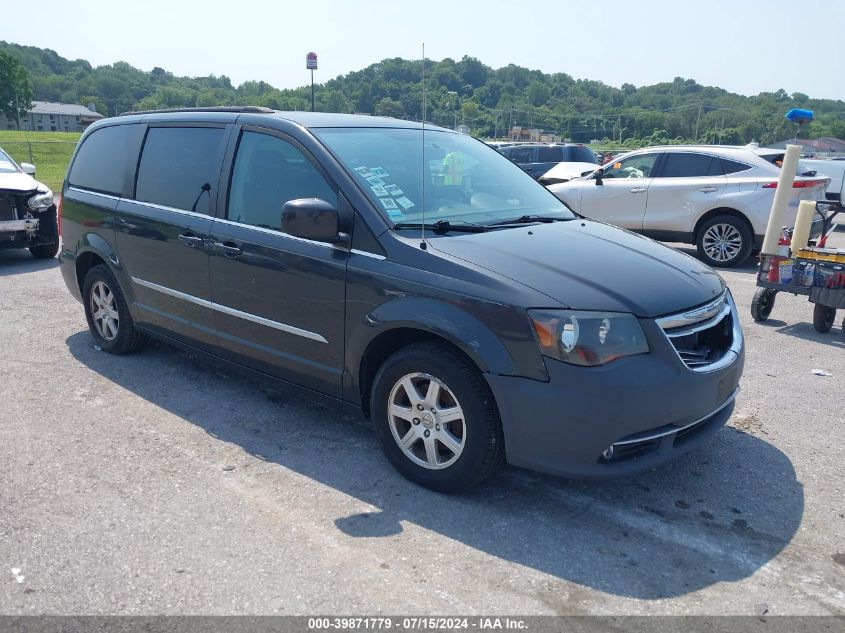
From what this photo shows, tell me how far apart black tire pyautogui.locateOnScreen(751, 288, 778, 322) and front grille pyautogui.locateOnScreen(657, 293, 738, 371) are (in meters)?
3.60

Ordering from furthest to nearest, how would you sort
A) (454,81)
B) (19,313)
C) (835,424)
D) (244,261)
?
(454,81)
(19,313)
(835,424)
(244,261)

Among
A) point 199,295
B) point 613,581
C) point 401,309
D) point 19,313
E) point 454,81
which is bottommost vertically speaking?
point 19,313

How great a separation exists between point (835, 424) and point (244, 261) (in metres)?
3.79

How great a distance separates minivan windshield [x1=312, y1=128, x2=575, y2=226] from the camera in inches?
153

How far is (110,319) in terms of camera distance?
18.5 ft

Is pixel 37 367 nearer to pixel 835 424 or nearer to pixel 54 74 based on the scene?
pixel 835 424

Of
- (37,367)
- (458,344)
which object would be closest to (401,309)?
(458,344)

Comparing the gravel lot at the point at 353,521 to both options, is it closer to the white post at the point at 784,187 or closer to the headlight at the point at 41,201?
the white post at the point at 784,187

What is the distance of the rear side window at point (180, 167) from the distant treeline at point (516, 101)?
64cm

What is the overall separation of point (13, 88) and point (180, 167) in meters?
106

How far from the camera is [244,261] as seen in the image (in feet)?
13.8

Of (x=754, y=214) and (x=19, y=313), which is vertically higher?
(x=754, y=214)

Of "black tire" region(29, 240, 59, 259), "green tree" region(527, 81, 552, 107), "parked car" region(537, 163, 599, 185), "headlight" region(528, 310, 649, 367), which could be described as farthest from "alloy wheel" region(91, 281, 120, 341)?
"green tree" region(527, 81, 552, 107)

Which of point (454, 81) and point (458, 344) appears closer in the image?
point (458, 344)
